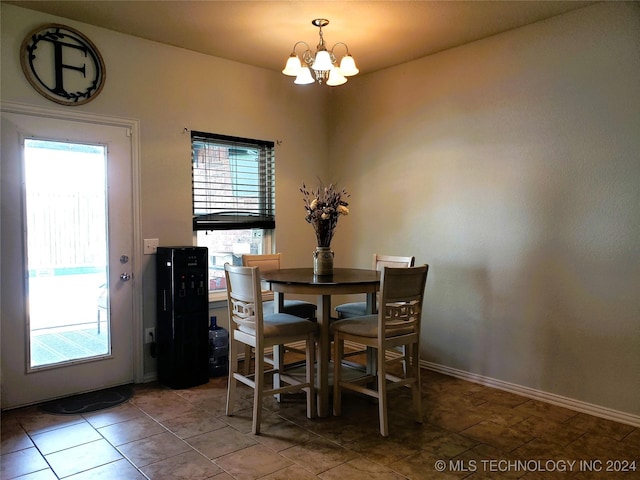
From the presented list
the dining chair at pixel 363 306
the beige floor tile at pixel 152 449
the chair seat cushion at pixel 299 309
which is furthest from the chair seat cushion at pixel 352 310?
the beige floor tile at pixel 152 449

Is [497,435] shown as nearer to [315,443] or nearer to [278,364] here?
[315,443]

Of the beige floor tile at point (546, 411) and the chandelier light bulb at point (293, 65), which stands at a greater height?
the chandelier light bulb at point (293, 65)

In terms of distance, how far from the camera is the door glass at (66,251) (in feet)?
10.7

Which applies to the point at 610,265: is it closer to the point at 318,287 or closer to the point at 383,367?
the point at 383,367

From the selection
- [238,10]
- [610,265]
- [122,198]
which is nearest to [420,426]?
[610,265]

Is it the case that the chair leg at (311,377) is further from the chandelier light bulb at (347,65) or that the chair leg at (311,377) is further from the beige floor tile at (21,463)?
the chandelier light bulb at (347,65)

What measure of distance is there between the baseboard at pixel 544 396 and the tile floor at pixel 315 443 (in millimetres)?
70

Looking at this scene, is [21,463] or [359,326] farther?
[359,326]

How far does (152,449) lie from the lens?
8.67ft

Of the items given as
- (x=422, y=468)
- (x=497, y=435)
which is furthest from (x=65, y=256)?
(x=497, y=435)

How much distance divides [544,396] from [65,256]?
11.4 ft

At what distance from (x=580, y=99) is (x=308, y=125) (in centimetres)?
246

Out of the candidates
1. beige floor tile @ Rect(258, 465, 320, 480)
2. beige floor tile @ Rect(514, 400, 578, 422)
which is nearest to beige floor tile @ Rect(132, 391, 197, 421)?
beige floor tile @ Rect(258, 465, 320, 480)

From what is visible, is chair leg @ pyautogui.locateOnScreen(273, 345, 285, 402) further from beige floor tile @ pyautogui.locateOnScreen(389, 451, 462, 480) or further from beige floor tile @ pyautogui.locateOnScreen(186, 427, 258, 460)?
beige floor tile @ pyautogui.locateOnScreen(389, 451, 462, 480)
